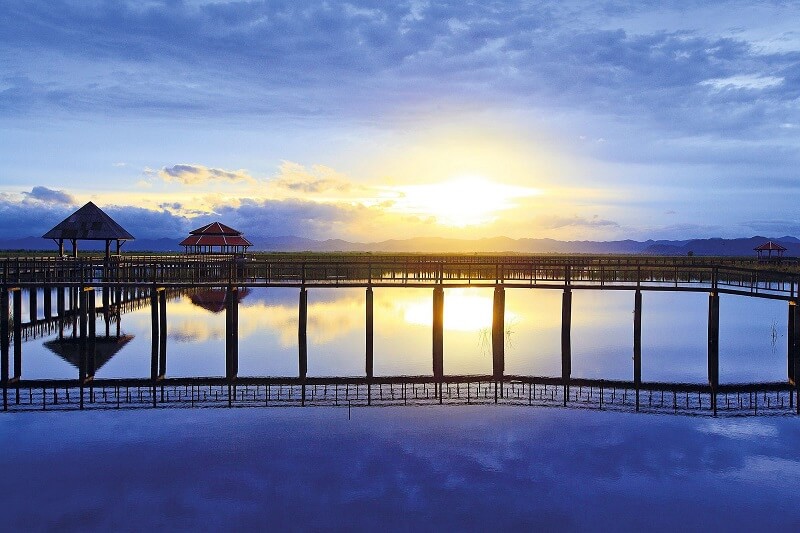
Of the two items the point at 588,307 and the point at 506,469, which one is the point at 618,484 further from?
the point at 588,307

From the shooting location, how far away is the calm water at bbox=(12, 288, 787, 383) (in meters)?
31.5

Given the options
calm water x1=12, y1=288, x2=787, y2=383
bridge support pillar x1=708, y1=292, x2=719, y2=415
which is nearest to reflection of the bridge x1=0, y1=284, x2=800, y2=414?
bridge support pillar x1=708, y1=292, x2=719, y2=415

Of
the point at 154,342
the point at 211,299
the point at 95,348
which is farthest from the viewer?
the point at 211,299

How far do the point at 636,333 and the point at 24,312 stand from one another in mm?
44834

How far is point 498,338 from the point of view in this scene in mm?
28891

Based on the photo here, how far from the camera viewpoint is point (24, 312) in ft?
167

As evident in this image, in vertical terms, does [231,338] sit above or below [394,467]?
above

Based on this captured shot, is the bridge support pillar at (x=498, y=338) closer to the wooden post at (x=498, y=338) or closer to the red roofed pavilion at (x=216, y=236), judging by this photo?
the wooden post at (x=498, y=338)

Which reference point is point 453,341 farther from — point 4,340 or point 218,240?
point 218,240

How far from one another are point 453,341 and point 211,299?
36.1 metres

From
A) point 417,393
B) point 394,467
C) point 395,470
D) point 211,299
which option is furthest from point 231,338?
point 211,299

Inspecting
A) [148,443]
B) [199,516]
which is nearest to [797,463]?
[199,516]

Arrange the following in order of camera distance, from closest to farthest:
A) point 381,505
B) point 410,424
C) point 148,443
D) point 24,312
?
point 381,505, point 148,443, point 410,424, point 24,312

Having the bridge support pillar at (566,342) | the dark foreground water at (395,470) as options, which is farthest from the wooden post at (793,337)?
the bridge support pillar at (566,342)
